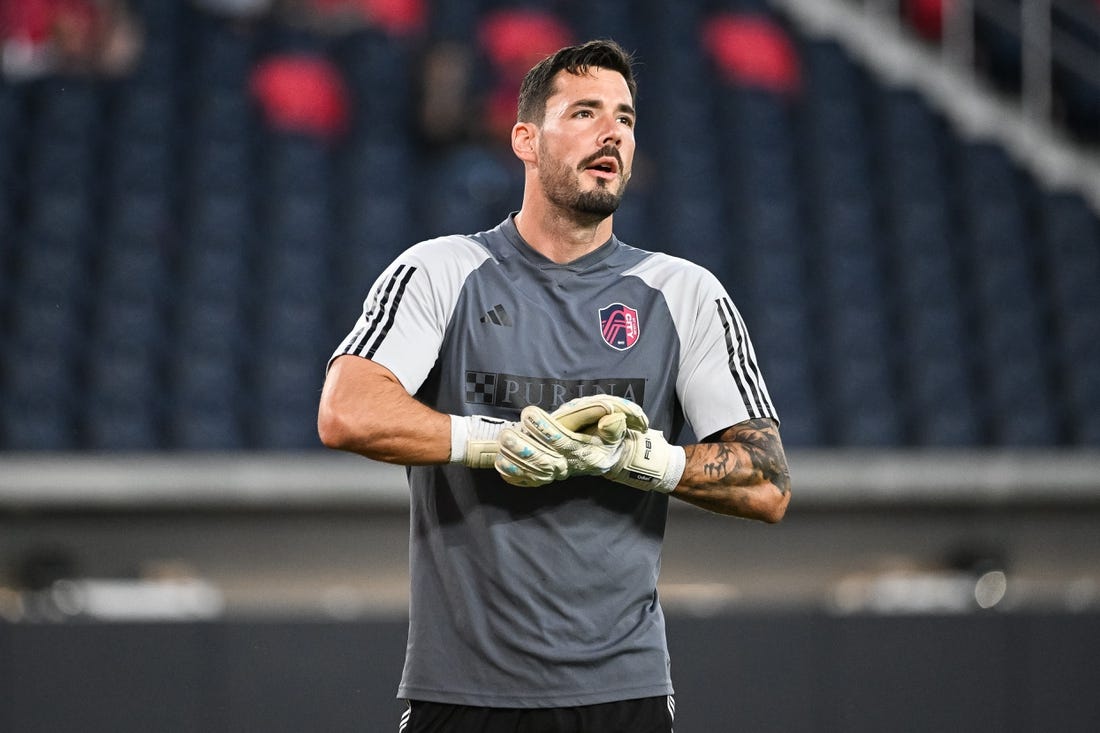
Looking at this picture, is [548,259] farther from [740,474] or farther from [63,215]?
[63,215]

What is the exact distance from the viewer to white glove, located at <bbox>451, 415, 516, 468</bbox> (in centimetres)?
240

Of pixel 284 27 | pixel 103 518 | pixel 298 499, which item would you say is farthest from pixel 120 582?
pixel 284 27

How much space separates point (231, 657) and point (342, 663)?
13.8 inches

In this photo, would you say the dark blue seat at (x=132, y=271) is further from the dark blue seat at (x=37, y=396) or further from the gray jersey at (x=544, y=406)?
the gray jersey at (x=544, y=406)

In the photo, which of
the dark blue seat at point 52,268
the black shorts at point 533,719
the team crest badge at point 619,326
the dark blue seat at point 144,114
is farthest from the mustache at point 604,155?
the dark blue seat at point 144,114

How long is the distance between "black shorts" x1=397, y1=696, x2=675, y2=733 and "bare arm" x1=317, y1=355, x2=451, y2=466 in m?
0.45

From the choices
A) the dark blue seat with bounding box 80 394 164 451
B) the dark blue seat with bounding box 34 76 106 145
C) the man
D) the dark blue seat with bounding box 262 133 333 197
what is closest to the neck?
the man

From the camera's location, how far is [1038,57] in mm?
10625

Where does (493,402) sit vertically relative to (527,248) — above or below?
below

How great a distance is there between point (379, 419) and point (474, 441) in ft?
0.56

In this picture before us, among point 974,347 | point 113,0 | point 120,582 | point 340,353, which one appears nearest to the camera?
point 340,353

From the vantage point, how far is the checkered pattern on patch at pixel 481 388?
8.42ft

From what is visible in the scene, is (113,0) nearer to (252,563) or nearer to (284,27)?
(284,27)

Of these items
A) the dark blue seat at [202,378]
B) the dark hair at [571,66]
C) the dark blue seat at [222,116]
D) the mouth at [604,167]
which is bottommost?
the dark blue seat at [202,378]
